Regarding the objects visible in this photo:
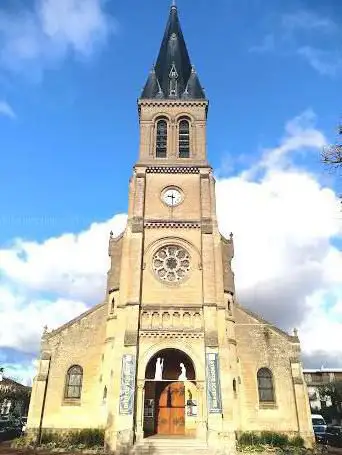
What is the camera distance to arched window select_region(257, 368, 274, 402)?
78.0 ft

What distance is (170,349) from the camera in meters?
22.6

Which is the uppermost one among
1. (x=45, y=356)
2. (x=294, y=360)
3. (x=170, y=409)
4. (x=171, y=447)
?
(x=45, y=356)

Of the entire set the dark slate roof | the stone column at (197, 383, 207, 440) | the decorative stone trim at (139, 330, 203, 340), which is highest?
the dark slate roof

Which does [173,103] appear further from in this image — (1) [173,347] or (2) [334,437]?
(2) [334,437]

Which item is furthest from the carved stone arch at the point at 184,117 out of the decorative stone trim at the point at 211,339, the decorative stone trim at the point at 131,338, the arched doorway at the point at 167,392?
the arched doorway at the point at 167,392

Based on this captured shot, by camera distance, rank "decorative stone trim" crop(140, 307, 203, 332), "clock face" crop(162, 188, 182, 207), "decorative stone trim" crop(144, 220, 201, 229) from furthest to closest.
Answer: "clock face" crop(162, 188, 182, 207)
"decorative stone trim" crop(144, 220, 201, 229)
"decorative stone trim" crop(140, 307, 203, 332)

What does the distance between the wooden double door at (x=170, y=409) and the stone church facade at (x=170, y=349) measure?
0.06 metres

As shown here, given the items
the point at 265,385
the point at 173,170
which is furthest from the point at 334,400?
the point at 173,170

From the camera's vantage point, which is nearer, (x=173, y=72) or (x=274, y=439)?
(x=274, y=439)

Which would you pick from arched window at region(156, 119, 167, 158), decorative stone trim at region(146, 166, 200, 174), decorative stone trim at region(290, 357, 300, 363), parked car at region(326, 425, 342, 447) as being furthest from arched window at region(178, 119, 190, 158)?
parked car at region(326, 425, 342, 447)

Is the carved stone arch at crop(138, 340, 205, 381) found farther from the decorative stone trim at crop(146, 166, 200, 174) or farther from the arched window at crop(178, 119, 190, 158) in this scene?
the arched window at crop(178, 119, 190, 158)

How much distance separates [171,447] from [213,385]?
12.2 feet

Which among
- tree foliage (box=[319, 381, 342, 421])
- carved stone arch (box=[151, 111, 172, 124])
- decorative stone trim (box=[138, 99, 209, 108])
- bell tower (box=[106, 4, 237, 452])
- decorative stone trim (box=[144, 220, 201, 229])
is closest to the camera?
bell tower (box=[106, 4, 237, 452])

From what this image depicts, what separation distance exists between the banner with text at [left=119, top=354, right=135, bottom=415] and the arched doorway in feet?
4.06
